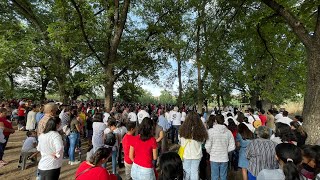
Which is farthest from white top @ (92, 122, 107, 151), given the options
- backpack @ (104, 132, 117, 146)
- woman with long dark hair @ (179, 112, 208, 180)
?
woman with long dark hair @ (179, 112, 208, 180)

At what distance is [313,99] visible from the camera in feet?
23.6

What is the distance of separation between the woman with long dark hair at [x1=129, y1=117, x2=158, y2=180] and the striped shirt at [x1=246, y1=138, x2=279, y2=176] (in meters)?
1.87

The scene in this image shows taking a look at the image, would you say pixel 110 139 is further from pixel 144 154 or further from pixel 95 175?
pixel 95 175

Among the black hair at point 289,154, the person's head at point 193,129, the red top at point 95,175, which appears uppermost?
the person's head at point 193,129

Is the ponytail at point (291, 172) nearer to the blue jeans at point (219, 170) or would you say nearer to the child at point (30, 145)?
the blue jeans at point (219, 170)

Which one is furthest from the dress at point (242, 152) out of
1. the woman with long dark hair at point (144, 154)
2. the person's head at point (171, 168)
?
the person's head at point (171, 168)

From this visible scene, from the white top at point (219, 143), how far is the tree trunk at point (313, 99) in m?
3.15

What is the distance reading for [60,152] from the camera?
4520 mm

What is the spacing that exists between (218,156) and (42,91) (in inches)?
1509

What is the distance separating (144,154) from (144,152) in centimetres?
3

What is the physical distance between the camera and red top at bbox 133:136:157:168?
425cm

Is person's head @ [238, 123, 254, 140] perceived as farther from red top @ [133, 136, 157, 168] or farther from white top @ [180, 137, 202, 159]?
red top @ [133, 136, 157, 168]

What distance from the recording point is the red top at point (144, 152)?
425 centimetres

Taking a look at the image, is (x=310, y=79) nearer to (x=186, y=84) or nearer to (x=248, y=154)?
(x=248, y=154)
